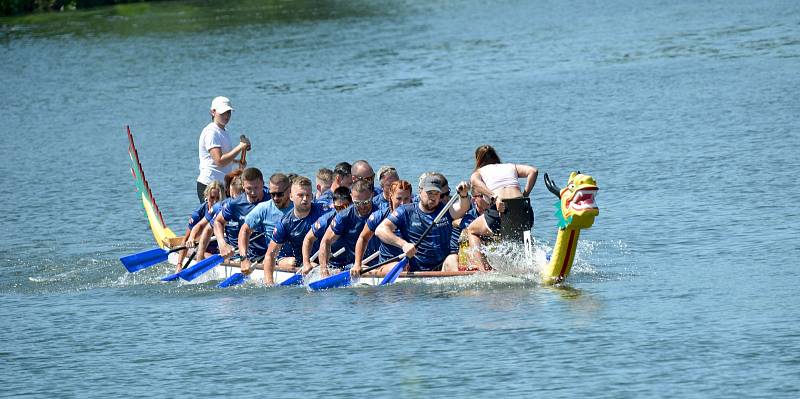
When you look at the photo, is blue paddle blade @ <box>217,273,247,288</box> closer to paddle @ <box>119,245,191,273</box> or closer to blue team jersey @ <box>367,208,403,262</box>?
paddle @ <box>119,245,191,273</box>

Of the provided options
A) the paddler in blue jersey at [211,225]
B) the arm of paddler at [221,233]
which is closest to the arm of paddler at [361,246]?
the arm of paddler at [221,233]

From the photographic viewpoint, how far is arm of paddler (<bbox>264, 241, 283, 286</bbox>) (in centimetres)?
1530

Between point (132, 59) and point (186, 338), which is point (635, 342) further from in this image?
point (132, 59)

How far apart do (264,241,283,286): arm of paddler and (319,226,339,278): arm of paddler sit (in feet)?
1.76

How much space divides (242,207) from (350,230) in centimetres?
161

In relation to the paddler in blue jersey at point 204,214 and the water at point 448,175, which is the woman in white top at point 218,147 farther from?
the water at point 448,175

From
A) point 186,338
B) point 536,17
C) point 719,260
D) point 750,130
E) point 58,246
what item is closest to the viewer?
point 186,338

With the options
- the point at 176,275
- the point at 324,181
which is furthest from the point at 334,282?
the point at 176,275

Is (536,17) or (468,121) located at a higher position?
(536,17)

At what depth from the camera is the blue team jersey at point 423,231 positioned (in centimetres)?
1470

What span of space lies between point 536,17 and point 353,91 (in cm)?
1536

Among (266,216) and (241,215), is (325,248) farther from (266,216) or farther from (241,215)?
(241,215)

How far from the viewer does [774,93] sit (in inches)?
1142

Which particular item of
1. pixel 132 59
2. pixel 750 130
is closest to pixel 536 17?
pixel 132 59
